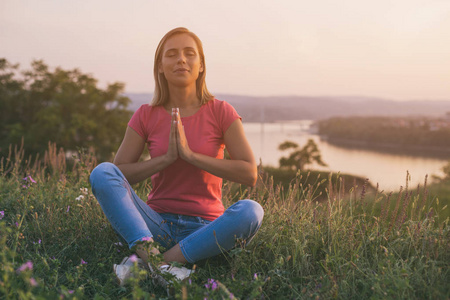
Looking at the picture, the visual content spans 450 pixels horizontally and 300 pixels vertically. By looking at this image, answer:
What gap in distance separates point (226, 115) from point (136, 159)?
79 centimetres

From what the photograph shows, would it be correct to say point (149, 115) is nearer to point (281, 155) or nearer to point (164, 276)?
point (164, 276)

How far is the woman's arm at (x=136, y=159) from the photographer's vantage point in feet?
8.69

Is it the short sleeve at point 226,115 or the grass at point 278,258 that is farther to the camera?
the short sleeve at point 226,115

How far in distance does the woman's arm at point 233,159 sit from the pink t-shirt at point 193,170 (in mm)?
92

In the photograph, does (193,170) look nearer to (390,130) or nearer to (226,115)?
(226,115)

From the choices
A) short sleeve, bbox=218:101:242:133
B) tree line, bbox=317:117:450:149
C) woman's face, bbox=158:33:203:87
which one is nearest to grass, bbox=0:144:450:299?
short sleeve, bbox=218:101:242:133

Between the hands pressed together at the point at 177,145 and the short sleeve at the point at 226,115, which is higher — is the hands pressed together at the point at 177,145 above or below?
below

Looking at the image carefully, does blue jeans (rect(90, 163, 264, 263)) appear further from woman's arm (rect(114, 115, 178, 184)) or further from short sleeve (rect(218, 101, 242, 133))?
short sleeve (rect(218, 101, 242, 133))

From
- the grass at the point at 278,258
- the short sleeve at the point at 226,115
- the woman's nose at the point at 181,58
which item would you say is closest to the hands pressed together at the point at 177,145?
the short sleeve at the point at 226,115

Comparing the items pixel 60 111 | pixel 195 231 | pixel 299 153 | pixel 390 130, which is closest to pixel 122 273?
pixel 195 231

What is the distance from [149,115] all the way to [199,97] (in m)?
0.41

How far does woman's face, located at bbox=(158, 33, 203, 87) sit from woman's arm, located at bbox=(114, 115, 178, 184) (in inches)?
17.6

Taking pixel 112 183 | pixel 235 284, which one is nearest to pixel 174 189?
pixel 112 183

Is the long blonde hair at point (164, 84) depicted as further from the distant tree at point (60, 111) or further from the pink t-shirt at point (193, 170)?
the distant tree at point (60, 111)
